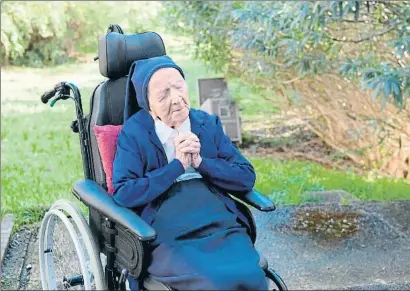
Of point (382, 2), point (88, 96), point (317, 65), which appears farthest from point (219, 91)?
point (88, 96)

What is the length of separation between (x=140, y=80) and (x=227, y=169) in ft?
1.01

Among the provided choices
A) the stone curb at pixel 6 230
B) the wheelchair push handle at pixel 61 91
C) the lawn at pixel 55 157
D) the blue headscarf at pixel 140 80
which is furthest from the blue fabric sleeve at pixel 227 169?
the stone curb at pixel 6 230

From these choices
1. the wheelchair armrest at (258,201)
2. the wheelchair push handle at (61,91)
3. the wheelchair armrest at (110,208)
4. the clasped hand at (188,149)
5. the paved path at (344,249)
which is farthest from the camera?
the paved path at (344,249)

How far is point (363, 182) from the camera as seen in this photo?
10.9ft

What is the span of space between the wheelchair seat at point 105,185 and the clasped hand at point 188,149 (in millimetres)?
177

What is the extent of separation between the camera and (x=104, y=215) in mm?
1619

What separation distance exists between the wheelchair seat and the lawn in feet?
2.00

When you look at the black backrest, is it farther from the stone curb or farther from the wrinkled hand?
the stone curb

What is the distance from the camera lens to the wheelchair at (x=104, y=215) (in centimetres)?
158

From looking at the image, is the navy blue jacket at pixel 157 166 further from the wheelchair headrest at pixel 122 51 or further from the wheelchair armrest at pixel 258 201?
the wheelchair headrest at pixel 122 51

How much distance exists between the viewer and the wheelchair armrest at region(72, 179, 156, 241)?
1.48 metres

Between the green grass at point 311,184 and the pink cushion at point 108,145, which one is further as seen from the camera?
the green grass at point 311,184

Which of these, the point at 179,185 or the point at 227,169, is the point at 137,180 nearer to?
the point at 179,185

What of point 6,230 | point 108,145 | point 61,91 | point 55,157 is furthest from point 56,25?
point 108,145
